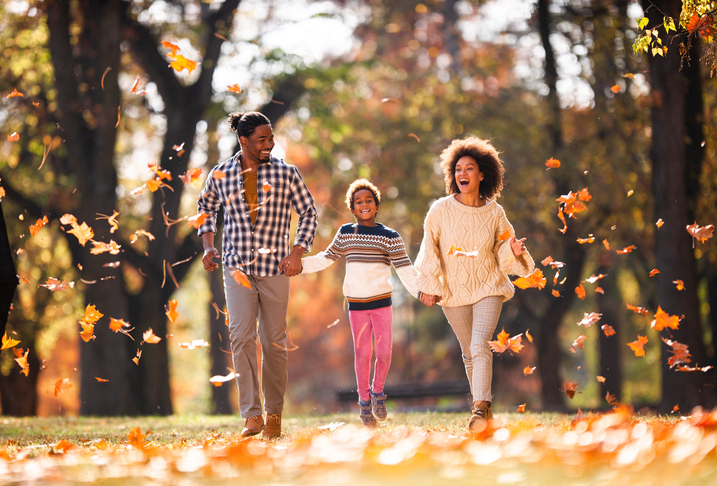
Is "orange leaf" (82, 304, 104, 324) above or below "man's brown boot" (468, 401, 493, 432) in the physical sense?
above

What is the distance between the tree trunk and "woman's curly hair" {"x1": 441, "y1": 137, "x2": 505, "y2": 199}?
4895 millimetres

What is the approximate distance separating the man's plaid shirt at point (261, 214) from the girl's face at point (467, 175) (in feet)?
4.07

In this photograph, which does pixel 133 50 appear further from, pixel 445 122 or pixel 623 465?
pixel 623 465

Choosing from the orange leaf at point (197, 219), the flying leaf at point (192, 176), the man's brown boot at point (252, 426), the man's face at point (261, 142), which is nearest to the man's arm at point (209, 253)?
the orange leaf at point (197, 219)

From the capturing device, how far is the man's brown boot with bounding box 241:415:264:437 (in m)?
5.92

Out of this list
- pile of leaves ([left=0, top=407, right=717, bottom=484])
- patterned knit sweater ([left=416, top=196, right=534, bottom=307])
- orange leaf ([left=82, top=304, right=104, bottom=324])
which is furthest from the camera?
orange leaf ([left=82, top=304, right=104, bottom=324])

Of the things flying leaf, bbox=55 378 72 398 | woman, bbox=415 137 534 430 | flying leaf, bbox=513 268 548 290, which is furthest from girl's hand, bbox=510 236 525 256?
flying leaf, bbox=55 378 72 398

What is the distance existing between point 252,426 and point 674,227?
23.4 feet

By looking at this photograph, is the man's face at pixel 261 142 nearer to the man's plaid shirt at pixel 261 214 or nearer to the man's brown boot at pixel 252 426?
the man's plaid shirt at pixel 261 214

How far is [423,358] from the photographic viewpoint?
31.0 m

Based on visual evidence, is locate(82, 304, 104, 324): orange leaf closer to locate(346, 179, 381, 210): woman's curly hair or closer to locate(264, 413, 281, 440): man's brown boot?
locate(264, 413, 281, 440): man's brown boot

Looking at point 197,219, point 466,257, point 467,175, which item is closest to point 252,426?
point 197,219

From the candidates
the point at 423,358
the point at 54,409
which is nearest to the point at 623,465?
the point at 423,358

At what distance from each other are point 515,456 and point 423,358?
2778cm
